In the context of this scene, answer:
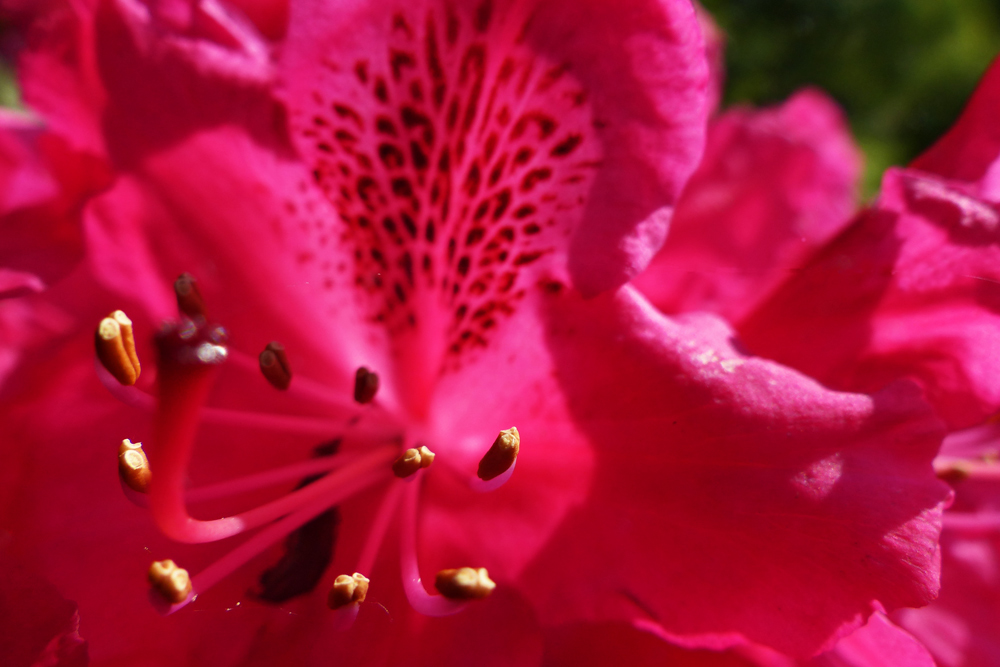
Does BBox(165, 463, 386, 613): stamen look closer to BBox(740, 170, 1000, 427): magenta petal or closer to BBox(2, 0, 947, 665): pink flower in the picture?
BBox(2, 0, 947, 665): pink flower

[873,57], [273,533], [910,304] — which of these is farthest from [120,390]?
[873,57]

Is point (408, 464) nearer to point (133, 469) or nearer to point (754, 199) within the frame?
point (133, 469)

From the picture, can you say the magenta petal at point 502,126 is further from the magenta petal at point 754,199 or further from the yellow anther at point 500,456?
the magenta petal at point 754,199

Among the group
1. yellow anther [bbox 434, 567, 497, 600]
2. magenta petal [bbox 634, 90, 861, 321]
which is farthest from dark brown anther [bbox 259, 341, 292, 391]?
magenta petal [bbox 634, 90, 861, 321]

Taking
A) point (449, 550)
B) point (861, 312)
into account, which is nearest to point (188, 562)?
point (449, 550)

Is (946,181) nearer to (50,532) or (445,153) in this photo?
(445,153)

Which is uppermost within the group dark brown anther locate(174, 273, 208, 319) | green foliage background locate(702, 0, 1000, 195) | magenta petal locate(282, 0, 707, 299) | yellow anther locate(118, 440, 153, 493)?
green foliage background locate(702, 0, 1000, 195)
